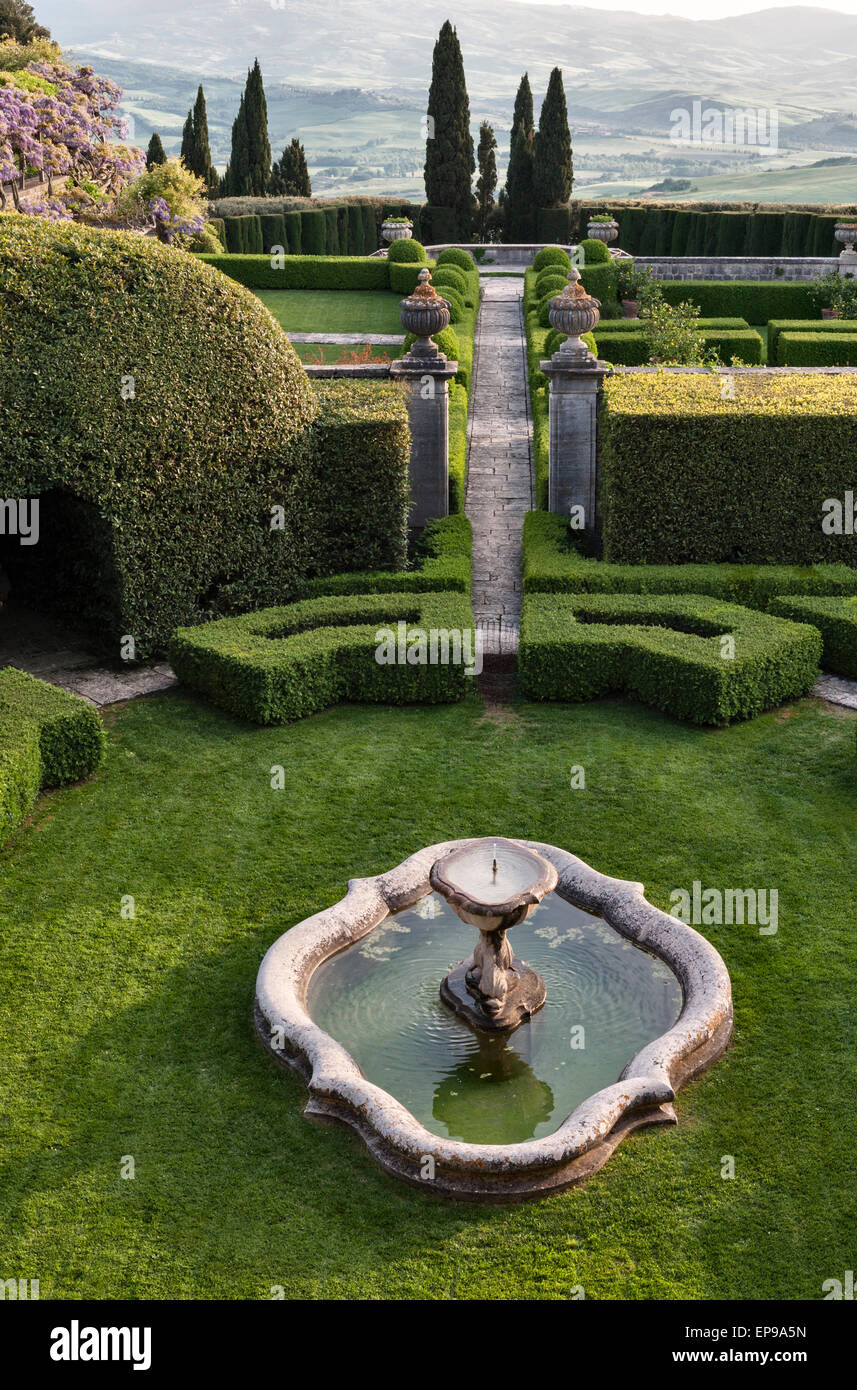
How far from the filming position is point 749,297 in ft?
111

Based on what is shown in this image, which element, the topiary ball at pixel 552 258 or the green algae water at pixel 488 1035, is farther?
the topiary ball at pixel 552 258

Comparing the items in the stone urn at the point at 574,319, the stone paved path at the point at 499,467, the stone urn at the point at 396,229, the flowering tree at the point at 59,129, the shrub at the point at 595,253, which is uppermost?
the flowering tree at the point at 59,129

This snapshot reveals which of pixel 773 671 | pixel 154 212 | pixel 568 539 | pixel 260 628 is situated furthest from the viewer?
pixel 154 212

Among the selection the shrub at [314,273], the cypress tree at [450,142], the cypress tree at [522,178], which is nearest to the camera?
the shrub at [314,273]

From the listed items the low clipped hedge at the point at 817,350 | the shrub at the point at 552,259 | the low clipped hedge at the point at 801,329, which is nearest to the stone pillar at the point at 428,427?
the low clipped hedge at the point at 817,350

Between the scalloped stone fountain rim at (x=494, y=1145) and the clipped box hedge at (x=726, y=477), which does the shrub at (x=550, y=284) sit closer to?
the clipped box hedge at (x=726, y=477)

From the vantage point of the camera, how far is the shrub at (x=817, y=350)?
81.8 ft

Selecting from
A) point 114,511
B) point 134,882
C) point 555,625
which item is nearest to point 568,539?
point 555,625

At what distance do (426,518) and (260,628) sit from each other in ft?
14.4

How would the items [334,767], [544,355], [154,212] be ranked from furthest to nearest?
[154,212], [544,355], [334,767]

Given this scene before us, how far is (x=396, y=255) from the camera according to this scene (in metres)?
34.8

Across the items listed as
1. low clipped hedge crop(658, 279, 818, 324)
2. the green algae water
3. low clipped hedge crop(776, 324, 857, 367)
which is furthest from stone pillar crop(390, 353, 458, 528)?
low clipped hedge crop(658, 279, 818, 324)

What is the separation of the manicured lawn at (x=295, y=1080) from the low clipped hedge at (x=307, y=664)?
0.80 feet

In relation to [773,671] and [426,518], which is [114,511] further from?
[773,671]
